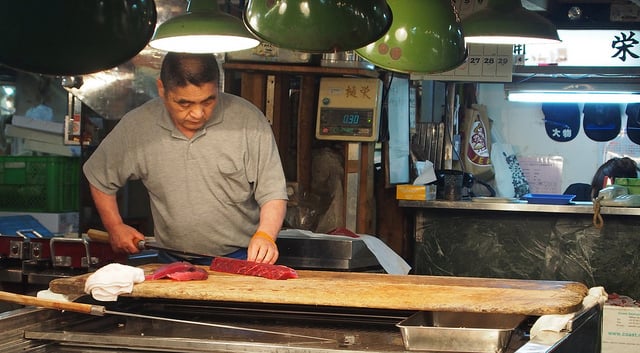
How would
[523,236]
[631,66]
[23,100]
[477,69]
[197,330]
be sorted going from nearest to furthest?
1. [197,330]
2. [523,236]
3. [477,69]
4. [631,66]
5. [23,100]

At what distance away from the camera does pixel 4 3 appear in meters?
1.87

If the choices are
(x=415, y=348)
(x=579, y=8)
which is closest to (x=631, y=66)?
(x=579, y=8)

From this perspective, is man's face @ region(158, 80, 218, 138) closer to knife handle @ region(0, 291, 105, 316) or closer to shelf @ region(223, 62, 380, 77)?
knife handle @ region(0, 291, 105, 316)

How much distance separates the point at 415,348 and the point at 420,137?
6012mm

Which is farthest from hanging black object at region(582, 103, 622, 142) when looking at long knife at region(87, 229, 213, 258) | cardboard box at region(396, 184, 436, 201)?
long knife at region(87, 229, 213, 258)

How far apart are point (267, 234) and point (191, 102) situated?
0.68m

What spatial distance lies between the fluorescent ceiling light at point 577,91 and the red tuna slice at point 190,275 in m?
6.46

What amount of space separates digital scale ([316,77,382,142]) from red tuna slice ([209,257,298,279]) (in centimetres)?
282

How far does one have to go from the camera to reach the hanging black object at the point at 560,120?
11078mm

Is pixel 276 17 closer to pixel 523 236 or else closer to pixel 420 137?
pixel 523 236

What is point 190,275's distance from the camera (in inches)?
126

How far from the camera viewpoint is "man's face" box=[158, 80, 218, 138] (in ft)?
13.2

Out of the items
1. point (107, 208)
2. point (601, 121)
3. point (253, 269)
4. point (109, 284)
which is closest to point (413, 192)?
point (107, 208)

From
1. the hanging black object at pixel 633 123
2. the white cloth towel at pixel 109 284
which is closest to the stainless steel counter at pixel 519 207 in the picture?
the hanging black object at pixel 633 123
